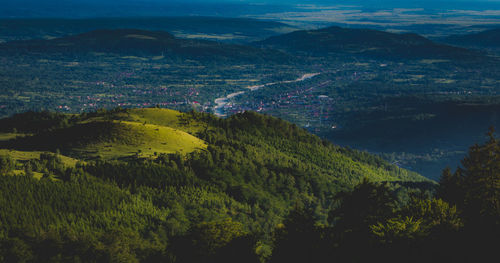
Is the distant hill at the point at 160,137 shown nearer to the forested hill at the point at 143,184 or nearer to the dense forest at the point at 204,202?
the forested hill at the point at 143,184

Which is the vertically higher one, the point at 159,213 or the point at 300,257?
the point at 300,257

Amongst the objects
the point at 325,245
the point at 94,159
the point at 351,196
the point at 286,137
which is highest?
the point at 351,196

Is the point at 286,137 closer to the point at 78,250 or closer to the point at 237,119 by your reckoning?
the point at 237,119

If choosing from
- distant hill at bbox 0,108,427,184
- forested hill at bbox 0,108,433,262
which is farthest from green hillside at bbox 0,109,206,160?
forested hill at bbox 0,108,433,262

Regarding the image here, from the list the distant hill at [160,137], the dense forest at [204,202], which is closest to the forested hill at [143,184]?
the dense forest at [204,202]

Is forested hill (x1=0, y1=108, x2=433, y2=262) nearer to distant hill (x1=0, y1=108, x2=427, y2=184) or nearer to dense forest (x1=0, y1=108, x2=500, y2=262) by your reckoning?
dense forest (x1=0, y1=108, x2=500, y2=262)

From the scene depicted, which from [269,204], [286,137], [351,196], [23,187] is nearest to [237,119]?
[286,137]
